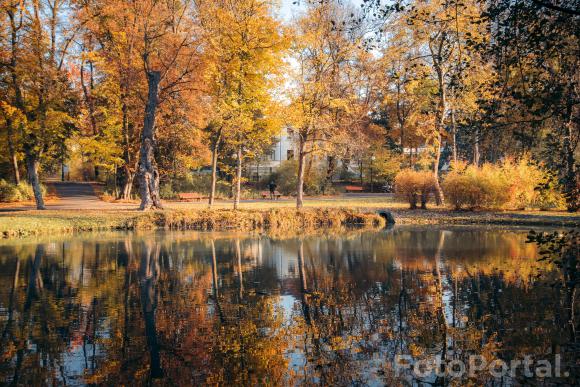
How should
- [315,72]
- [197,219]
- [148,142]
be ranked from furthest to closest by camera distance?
[315,72] < [148,142] < [197,219]

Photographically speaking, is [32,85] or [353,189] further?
[353,189]

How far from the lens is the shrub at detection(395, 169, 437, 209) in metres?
31.3

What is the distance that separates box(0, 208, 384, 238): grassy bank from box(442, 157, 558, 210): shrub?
5544mm

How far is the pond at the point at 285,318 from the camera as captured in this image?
265 inches

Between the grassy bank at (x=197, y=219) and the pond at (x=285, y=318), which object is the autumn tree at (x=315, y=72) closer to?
the grassy bank at (x=197, y=219)

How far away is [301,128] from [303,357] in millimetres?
24011

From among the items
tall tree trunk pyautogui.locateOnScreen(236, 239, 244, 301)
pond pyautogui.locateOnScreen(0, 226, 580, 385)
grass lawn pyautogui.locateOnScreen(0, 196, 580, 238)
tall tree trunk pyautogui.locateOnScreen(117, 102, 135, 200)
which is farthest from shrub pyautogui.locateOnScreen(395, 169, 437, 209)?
tall tree trunk pyautogui.locateOnScreen(117, 102, 135, 200)

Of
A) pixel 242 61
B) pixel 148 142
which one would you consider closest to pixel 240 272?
pixel 148 142

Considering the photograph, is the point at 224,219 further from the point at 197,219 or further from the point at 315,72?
the point at 315,72

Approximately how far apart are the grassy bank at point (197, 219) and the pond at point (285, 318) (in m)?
7.15

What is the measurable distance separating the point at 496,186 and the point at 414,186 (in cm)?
446

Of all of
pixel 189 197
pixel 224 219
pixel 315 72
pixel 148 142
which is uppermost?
pixel 315 72

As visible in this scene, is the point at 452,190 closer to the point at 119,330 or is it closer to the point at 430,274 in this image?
the point at 430,274

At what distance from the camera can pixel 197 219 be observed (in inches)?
1009
